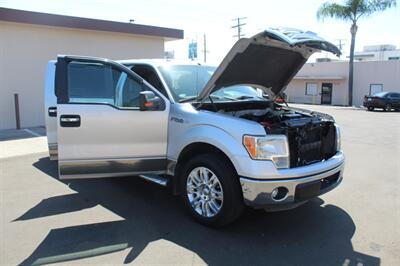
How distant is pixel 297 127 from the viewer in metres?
4.05

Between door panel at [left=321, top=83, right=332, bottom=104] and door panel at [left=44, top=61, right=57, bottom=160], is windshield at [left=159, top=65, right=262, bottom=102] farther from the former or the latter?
door panel at [left=321, top=83, right=332, bottom=104]

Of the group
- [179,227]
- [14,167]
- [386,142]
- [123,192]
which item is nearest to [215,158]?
[179,227]

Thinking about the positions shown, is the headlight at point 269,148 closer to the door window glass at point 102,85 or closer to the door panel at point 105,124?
the door panel at point 105,124

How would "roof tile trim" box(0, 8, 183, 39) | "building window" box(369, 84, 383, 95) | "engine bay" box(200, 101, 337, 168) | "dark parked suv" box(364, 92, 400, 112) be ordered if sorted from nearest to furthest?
"engine bay" box(200, 101, 337, 168), "roof tile trim" box(0, 8, 183, 39), "dark parked suv" box(364, 92, 400, 112), "building window" box(369, 84, 383, 95)

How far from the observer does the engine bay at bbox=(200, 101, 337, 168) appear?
13.0ft

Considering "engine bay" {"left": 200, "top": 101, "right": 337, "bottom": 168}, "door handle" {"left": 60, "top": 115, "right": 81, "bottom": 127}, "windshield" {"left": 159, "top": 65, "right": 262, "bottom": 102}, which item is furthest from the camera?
"windshield" {"left": 159, "top": 65, "right": 262, "bottom": 102}

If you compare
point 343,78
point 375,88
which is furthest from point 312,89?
point 375,88

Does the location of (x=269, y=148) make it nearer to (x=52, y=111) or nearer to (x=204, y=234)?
(x=204, y=234)

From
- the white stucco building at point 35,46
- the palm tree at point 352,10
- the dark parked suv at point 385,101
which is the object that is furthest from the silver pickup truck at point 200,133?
the palm tree at point 352,10

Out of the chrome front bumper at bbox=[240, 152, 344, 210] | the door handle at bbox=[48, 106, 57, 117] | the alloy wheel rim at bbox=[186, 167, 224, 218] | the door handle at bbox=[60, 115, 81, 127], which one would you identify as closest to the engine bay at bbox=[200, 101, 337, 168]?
the chrome front bumper at bbox=[240, 152, 344, 210]

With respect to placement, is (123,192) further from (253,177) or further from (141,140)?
(253,177)

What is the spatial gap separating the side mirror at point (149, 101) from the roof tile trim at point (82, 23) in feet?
27.8

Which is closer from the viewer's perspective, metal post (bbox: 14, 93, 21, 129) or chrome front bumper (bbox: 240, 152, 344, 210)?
chrome front bumper (bbox: 240, 152, 344, 210)

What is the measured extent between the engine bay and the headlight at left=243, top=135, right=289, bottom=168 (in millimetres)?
92
